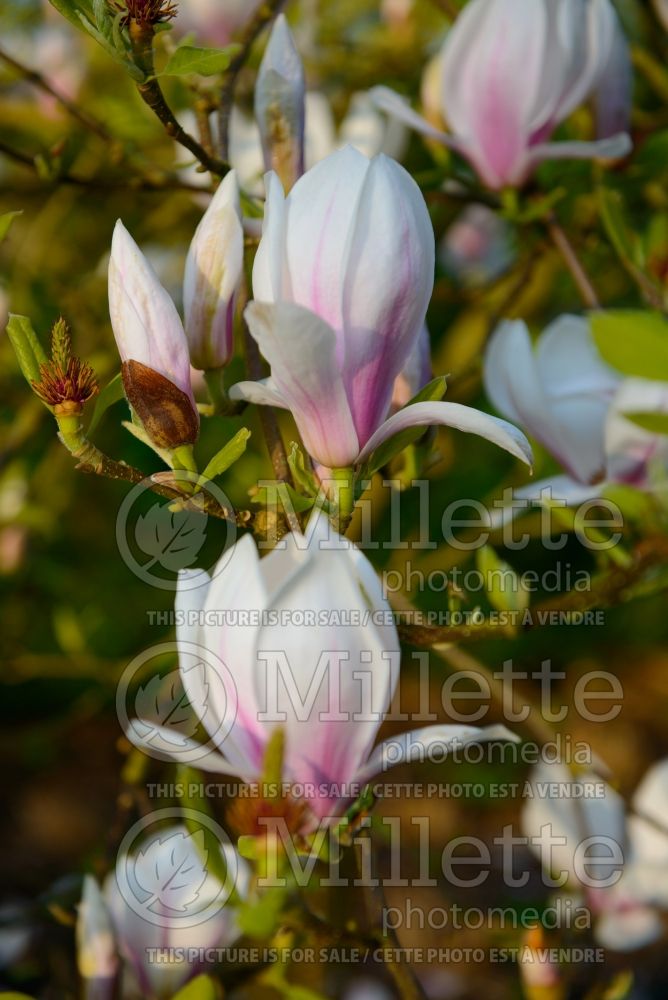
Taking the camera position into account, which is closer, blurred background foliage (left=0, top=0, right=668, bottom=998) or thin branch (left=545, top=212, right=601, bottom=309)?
thin branch (left=545, top=212, right=601, bottom=309)

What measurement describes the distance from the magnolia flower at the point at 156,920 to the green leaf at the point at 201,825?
129 mm

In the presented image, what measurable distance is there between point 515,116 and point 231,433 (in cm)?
52

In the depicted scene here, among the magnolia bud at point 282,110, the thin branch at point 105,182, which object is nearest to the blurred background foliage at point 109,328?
the thin branch at point 105,182

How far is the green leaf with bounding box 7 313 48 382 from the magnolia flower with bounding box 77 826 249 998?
0.30 meters

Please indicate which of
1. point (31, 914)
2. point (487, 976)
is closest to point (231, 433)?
point (31, 914)

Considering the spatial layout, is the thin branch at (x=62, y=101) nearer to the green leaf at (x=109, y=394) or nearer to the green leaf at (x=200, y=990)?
the green leaf at (x=109, y=394)

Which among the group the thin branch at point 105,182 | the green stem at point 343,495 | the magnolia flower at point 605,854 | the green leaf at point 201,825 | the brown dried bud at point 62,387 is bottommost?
the magnolia flower at point 605,854

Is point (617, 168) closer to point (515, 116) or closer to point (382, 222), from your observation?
point (515, 116)

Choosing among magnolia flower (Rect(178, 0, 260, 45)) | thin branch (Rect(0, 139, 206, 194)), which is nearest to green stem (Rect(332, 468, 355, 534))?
thin branch (Rect(0, 139, 206, 194))

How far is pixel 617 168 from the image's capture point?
0.86m

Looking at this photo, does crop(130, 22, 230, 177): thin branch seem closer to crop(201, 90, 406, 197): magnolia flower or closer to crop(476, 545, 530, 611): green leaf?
crop(476, 545, 530, 611): green leaf

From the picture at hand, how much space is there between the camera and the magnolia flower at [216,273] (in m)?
0.47

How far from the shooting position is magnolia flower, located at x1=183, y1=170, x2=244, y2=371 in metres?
0.47

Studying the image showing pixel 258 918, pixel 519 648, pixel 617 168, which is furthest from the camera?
pixel 519 648
